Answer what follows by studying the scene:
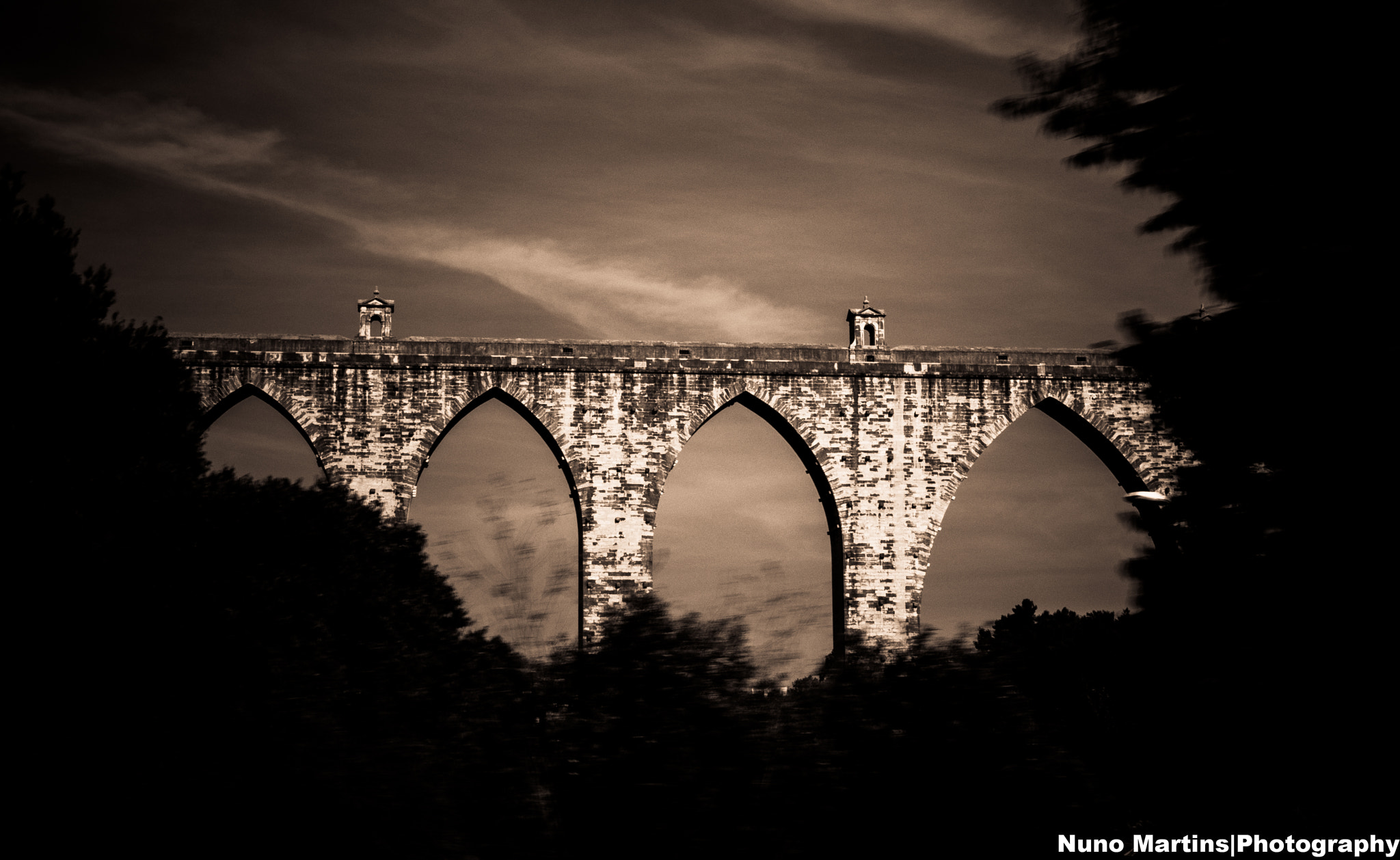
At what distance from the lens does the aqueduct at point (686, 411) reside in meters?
20.2

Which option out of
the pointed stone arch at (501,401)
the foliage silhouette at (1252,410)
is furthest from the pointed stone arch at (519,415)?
the foliage silhouette at (1252,410)

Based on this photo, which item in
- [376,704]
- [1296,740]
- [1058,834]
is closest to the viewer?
[1296,740]

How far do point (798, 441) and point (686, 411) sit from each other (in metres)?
2.33

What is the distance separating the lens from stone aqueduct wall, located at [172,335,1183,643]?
Result: 2016 cm

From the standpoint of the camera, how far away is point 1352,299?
3693mm

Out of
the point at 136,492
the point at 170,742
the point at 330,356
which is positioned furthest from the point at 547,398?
the point at 170,742

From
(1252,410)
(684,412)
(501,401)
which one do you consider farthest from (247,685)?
(501,401)

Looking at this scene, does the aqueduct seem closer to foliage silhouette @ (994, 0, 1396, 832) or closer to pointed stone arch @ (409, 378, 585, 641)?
pointed stone arch @ (409, 378, 585, 641)

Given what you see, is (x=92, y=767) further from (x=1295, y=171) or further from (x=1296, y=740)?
(x=1295, y=171)

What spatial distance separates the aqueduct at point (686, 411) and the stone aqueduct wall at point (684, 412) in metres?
0.03

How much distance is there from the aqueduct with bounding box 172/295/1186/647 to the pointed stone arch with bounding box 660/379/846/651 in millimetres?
32

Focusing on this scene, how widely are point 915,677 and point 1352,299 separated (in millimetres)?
2282

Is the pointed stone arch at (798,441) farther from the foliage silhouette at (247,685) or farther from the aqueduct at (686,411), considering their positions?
the foliage silhouette at (247,685)

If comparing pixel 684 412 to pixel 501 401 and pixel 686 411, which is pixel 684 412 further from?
pixel 501 401
